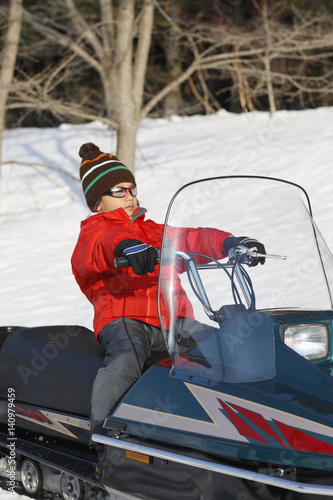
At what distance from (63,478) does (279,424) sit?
4.80ft

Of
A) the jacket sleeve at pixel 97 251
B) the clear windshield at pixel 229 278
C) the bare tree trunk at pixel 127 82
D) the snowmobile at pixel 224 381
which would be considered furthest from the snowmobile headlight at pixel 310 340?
the bare tree trunk at pixel 127 82

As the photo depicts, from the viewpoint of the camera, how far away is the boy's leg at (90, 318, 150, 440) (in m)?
2.83

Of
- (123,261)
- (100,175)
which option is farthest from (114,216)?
(123,261)

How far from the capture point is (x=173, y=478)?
260cm

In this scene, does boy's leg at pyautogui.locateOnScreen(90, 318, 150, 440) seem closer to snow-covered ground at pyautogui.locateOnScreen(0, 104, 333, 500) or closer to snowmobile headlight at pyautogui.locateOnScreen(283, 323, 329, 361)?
snowmobile headlight at pyautogui.locateOnScreen(283, 323, 329, 361)

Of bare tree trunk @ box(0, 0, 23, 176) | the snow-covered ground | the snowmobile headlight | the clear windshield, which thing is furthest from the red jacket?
bare tree trunk @ box(0, 0, 23, 176)

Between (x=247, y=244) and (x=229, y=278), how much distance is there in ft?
0.58

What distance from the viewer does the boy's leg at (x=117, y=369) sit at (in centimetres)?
283

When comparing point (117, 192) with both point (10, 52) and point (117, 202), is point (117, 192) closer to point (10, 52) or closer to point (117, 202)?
point (117, 202)

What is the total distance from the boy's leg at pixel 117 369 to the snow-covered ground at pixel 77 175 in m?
3.16

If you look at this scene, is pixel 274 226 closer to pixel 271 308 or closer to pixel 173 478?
pixel 271 308

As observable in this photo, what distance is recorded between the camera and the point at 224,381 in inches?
98.5

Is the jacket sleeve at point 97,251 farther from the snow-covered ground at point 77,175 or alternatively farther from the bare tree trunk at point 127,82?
the bare tree trunk at point 127,82

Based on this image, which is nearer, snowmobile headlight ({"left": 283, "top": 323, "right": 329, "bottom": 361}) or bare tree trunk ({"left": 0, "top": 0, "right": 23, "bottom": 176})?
snowmobile headlight ({"left": 283, "top": 323, "right": 329, "bottom": 361})
